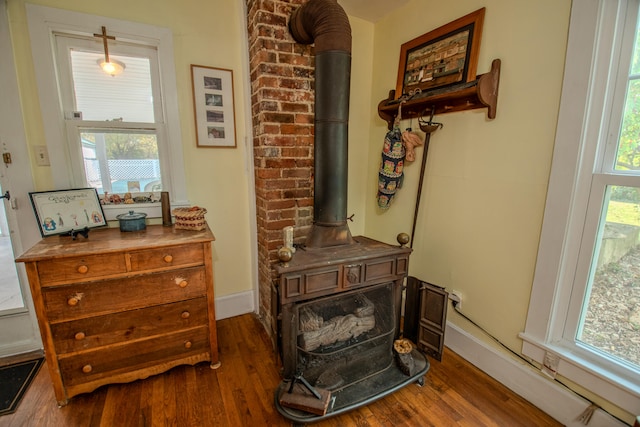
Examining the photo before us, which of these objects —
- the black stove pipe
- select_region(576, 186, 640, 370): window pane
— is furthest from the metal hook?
select_region(576, 186, 640, 370): window pane

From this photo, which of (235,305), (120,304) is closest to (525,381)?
(235,305)

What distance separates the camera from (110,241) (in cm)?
157

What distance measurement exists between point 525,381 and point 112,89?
119 inches

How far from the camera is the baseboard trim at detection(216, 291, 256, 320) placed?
2.30 meters

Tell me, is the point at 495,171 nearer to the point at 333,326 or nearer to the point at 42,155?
the point at 333,326

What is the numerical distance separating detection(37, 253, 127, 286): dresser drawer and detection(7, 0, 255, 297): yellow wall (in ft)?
2.28

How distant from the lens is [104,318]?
1498 millimetres

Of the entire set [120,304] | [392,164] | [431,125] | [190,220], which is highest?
[431,125]

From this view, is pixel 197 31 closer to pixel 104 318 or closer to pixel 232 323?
pixel 104 318

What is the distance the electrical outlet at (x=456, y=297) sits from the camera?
6.07 feet

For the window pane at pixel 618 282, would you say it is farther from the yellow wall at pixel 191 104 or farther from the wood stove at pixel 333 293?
the yellow wall at pixel 191 104

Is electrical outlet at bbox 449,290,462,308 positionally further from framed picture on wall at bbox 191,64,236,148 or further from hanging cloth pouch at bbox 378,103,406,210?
framed picture on wall at bbox 191,64,236,148

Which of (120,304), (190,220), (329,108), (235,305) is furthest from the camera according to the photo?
(235,305)

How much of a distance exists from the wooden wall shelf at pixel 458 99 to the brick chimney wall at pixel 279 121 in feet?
2.23
